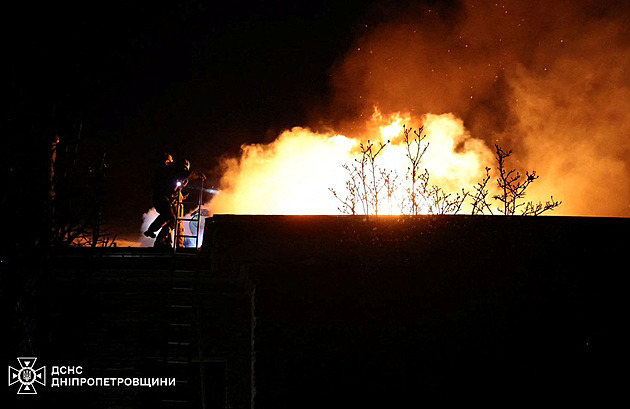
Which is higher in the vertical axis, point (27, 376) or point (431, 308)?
point (431, 308)

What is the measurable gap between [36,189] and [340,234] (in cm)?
475

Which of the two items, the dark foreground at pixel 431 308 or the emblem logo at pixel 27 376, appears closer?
the dark foreground at pixel 431 308

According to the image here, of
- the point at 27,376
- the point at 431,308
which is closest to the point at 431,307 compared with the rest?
the point at 431,308

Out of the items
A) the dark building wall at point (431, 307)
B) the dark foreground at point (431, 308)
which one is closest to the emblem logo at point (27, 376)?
the dark foreground at point (431, 308)

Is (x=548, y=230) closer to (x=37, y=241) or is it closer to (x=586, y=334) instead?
(x=586, y=334)

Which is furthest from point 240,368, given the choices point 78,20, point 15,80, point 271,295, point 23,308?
point 78,20

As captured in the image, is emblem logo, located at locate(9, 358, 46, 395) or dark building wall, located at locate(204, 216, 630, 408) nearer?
dark building wall, located at locate(204, 216, 630, 408)

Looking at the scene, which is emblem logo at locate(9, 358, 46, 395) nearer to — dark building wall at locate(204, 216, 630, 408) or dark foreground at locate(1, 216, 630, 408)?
dark foreground at locate(1, 216, 630, 408)

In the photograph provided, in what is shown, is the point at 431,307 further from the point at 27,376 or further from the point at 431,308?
the point at 27,376

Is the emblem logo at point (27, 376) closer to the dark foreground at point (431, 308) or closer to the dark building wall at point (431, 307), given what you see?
the dark foreground at point (431, 308)

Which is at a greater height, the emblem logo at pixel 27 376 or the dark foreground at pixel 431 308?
the dark foreground at pixel 431 308

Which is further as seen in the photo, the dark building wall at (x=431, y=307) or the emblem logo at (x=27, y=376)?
the emblem logo at (x=27, y=376)

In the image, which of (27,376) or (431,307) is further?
(27,376)

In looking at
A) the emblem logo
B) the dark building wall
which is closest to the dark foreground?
the dark building wall
